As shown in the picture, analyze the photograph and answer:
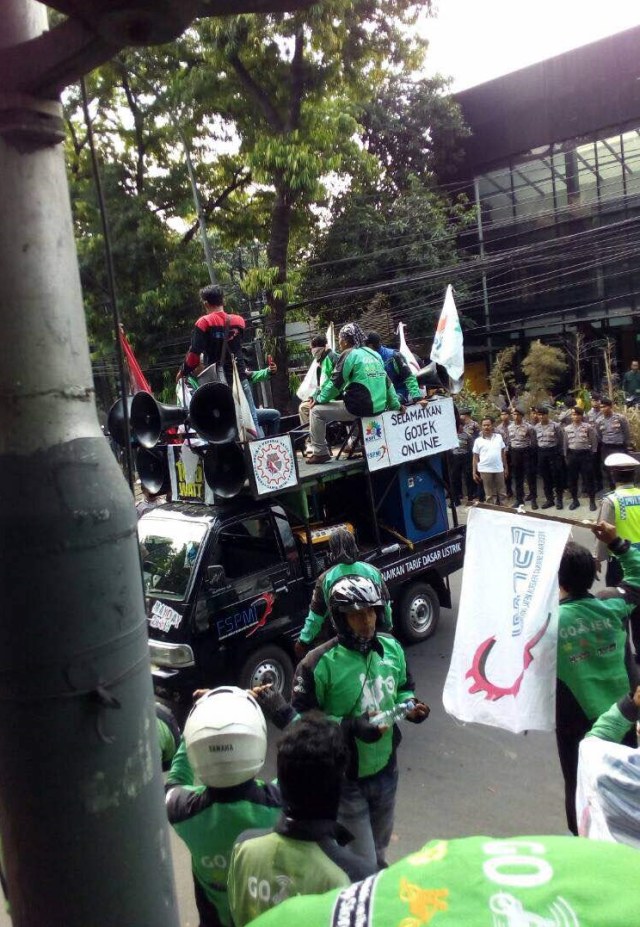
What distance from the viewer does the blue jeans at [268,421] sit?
25.3ft

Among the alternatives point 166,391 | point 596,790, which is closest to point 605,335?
point 166,391

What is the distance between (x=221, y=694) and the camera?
2523mm

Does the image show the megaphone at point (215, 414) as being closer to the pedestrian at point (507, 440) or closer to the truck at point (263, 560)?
the truck at point (263, 560)

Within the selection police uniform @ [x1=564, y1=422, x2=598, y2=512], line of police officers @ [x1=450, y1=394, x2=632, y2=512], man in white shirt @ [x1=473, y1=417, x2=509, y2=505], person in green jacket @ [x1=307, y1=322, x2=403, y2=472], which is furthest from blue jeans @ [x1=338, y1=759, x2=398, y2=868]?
man in white shirt @ [x1=473, y1=417, x2=509, y2=505]

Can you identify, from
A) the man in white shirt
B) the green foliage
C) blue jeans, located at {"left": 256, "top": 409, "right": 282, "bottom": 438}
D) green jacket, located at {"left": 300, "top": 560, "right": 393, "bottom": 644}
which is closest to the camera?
green jacket, located at {"left": 300, "top": 560, "right": 393, "bottom": 644}

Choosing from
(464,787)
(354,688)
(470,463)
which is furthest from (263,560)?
(470,463)

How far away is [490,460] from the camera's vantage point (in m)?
13.4

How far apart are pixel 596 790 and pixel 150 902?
4.76 feet

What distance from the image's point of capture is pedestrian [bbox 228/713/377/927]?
199 centimetres

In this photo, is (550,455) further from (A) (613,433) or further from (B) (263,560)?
(B) (263,560)

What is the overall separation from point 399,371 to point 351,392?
105cm

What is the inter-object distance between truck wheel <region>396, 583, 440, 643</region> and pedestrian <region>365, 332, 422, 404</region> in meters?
1.91

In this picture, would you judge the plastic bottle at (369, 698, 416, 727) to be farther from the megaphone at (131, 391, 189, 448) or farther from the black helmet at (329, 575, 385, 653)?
the megaphone at (131, 391, 189, 448)

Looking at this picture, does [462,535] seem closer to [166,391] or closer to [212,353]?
[212,353]
